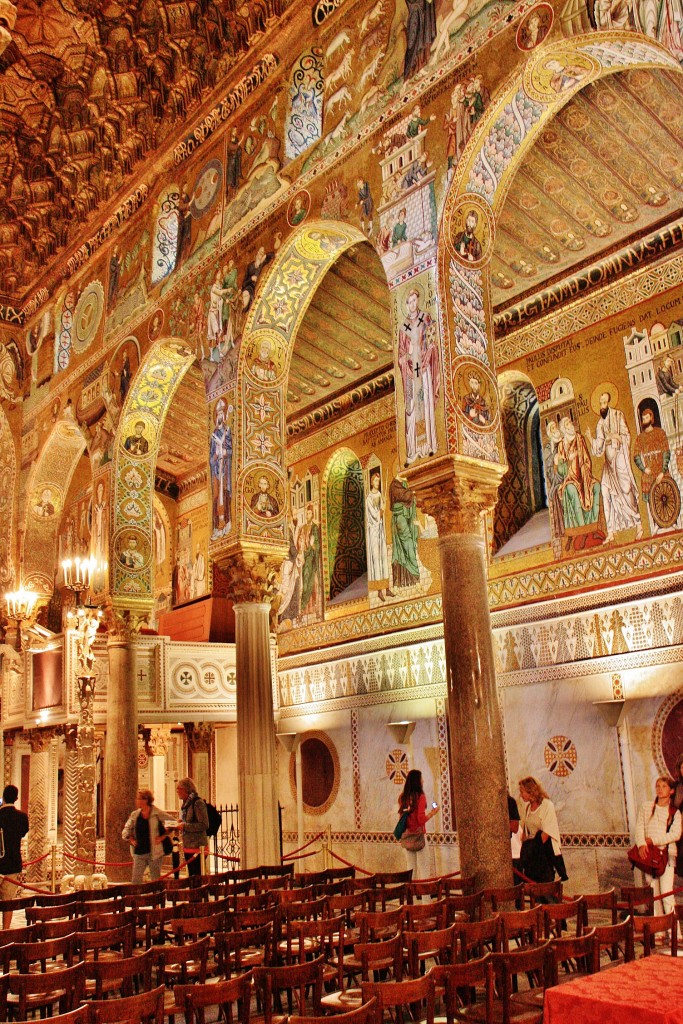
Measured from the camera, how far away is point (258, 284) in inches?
501

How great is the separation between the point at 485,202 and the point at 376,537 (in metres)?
7.72

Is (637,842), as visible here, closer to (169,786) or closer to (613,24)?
(613,24)

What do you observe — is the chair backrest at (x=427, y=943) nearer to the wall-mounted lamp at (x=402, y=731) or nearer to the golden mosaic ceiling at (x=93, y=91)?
the wall-mounted lamp at (x=402, y=731)

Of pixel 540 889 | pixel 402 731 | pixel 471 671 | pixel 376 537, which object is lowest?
pixel 540 889

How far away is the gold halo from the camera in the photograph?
12.8 m

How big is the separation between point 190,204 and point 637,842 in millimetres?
10920

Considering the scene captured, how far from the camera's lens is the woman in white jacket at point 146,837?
11.9 metres

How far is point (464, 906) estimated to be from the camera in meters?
7.34

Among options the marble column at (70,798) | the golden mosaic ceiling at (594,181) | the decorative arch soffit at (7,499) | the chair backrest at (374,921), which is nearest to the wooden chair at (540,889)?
the chair backrest at (374,921)

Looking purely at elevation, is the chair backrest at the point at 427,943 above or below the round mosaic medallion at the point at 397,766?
below

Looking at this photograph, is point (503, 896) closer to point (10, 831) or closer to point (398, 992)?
point (398, 992)

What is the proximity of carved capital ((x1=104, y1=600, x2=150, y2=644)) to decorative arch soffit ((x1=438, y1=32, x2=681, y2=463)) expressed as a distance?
26.3 ft

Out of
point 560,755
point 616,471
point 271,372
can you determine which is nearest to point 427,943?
point 560,755

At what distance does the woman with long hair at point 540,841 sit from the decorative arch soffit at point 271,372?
4.64m
